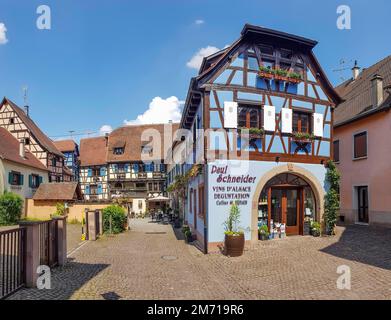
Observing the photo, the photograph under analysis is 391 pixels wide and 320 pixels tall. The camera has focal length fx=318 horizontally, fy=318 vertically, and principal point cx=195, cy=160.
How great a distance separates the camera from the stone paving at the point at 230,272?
23.9 feet

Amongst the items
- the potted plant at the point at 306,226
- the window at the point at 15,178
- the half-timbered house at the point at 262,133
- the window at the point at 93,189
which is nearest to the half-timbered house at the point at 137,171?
the window at the point at 93,189

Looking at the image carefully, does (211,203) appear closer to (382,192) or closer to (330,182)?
(330,182)

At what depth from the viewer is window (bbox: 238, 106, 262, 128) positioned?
43.2 ft

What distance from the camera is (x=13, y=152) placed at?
27969 mm

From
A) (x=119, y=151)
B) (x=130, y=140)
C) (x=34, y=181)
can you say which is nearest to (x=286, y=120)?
(x=34, y=181)

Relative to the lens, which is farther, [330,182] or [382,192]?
[382,192]

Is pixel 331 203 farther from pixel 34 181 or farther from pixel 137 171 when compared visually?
pixel 137 171

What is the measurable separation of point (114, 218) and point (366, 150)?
14809 mm

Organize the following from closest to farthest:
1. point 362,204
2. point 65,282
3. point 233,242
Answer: point 65,282, point 233,242, point 362,204

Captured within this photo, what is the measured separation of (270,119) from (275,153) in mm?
1460

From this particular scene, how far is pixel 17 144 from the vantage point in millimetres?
30906

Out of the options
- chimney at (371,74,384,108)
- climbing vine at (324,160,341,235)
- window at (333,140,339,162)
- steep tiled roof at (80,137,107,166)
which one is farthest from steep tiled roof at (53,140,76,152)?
chimney at (371,74,384,108)

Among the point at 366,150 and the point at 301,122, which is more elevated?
the point at 301,122
